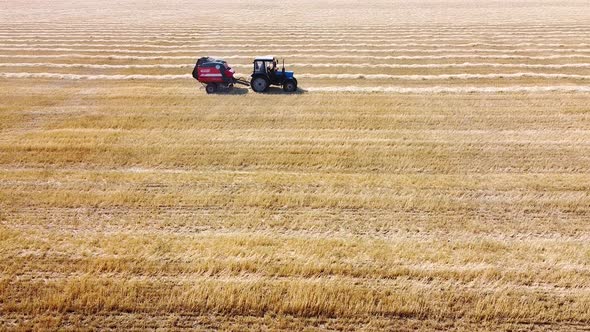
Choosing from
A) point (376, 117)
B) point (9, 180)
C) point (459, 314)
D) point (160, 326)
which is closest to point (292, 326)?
point (160, 326)

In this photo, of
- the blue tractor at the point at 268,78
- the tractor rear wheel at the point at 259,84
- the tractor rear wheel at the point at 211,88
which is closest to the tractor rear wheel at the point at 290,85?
the blue tractor at the point at 268,78

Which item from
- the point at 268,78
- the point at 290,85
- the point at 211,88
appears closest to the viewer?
the point at 268,78

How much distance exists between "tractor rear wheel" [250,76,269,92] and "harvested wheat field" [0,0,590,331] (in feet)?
1.57

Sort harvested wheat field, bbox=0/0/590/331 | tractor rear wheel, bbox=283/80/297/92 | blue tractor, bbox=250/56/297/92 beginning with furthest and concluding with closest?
1. tractor rear wheel, bbox=283/80/297/92
2. blue tractor, bbox=250/56/297/92
3. harvested wheat field, bbox=0/0/590/331

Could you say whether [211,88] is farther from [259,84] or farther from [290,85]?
[290,85]

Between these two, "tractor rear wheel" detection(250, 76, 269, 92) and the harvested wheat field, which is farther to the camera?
"tractor rear wheel" detection(250, 76, 269, 92)

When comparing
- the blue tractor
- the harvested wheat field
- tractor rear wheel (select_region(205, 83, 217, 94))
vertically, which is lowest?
the harvested wheat field

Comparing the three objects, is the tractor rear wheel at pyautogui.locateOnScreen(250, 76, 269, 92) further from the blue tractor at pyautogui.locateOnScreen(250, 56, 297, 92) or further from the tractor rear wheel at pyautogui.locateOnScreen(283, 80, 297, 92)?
the tractor rear wheel at pyautogui.locateOnScreen(283, 80, 297, 92)

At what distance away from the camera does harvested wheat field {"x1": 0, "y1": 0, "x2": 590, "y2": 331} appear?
678cm

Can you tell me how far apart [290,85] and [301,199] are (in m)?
9.18

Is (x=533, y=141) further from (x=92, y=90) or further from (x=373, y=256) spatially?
(x=92, y=90)

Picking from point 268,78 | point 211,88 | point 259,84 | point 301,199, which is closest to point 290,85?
point 268,78

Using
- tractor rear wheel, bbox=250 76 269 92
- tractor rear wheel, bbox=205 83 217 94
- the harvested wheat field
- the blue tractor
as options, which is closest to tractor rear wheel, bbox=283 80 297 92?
the blue tractor

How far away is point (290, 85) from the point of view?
17.9 meters
